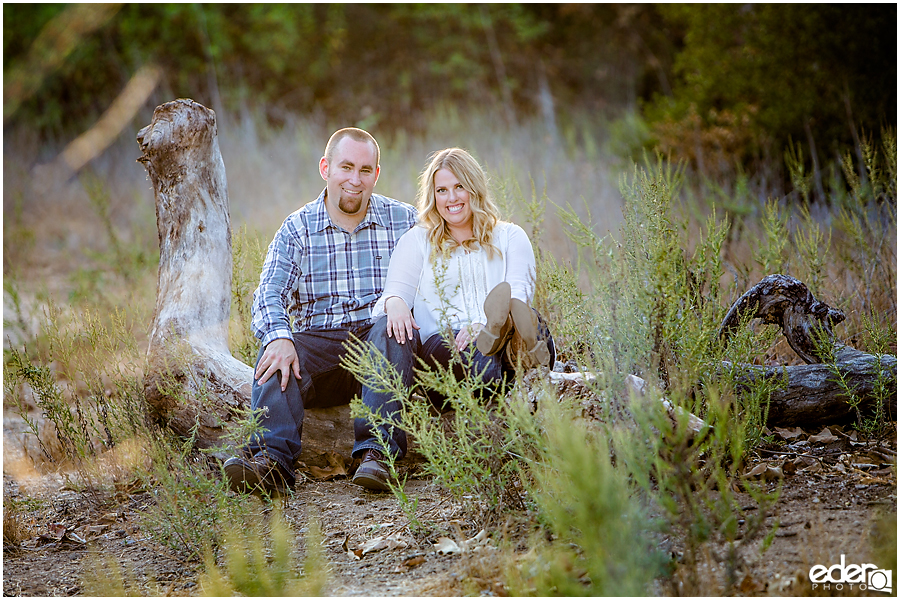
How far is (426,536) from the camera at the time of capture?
8.54 feet

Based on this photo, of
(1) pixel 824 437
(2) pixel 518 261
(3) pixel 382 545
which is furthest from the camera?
(2) pixel 518 261

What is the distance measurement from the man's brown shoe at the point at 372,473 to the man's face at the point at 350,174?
1215 millimetres

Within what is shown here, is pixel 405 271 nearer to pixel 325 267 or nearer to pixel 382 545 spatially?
pixel 325 267

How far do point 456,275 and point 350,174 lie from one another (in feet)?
2.36

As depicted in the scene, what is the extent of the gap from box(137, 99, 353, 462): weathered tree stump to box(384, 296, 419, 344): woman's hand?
0.54 meters

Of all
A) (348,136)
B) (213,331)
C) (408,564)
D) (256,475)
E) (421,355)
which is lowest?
(408,564)

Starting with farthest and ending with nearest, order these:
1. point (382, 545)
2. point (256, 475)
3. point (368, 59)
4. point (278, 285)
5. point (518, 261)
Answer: point (368, 59) < point (278, 285) < point (518, 261) < point (256, 475) < point (382, 545)

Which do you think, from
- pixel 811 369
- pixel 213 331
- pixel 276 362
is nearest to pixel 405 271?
pixel 276 362

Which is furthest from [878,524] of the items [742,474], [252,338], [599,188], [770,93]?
[770,93]

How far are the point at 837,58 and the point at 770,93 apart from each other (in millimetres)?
612

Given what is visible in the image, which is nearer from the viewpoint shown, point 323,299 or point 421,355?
point 421,355

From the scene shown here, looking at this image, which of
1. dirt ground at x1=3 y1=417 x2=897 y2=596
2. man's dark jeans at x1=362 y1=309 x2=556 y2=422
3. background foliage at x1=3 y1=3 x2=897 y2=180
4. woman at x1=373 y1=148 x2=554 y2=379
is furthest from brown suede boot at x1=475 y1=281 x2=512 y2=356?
background foliage at x1=3 y1=3 x2=897 y2=180

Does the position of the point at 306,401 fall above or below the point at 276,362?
below

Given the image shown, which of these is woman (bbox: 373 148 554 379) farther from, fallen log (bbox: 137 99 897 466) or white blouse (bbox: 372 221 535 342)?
fallen log (bbox: 137 99 897 466)
